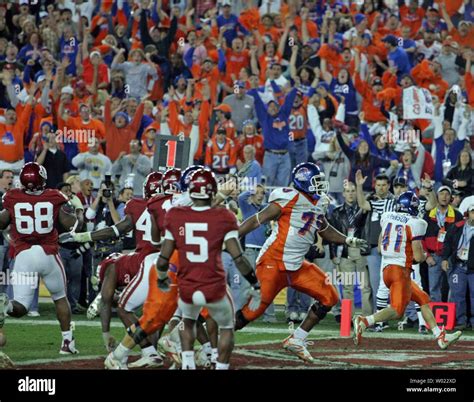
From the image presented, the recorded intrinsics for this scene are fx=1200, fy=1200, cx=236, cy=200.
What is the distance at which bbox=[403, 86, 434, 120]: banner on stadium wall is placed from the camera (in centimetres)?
1927

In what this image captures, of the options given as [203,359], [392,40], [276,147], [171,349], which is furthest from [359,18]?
[171,349]

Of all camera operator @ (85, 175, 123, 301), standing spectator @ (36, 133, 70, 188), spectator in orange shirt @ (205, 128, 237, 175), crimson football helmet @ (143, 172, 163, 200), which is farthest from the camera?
spectator in orange shirt @ (205, 128, 237, 175)

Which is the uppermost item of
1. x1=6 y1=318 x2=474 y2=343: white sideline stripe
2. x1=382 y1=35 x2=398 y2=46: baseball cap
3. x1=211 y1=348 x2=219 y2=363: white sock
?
x1=382 y1=35 x2=398 y2=46: baseball cap

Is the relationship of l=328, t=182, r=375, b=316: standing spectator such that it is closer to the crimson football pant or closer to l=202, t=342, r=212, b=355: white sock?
the crimson football pant

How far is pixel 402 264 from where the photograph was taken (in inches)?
526

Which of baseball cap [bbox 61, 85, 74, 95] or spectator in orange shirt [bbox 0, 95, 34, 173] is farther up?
baseball cap [bbox 61, 85, 74, 95]

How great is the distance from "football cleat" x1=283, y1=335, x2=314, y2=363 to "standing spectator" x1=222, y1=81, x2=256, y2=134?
321 inches

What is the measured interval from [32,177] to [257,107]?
7.80 metres

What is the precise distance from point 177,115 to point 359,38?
393 centimetres

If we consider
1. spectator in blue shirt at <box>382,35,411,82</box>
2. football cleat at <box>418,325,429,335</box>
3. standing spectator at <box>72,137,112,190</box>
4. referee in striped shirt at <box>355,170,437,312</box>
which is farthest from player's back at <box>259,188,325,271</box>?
spectator in blue shirt at <box>382,35,411,82</box>

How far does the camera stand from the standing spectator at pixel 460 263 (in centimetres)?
1569

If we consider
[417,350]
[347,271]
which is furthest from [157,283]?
[347,271]

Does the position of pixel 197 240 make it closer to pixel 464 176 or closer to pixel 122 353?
pixel 122 353
